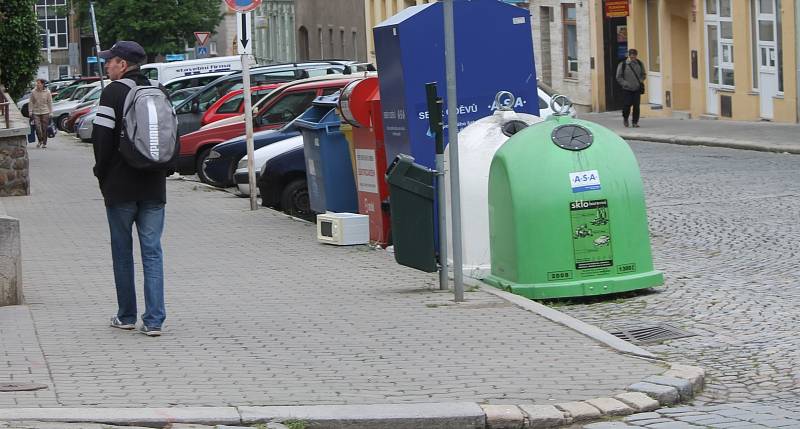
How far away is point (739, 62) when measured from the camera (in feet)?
105

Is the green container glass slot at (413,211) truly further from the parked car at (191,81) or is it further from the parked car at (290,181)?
A: the parked car at (191,81)

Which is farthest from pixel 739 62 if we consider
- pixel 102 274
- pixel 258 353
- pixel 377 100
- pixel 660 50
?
pixel 258 353

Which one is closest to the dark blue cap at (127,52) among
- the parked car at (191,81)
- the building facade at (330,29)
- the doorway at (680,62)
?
the doorway at (680,62)

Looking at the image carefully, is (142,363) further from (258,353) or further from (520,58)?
(520,58)

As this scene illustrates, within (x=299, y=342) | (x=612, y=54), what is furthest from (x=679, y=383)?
(x=612, y=54)

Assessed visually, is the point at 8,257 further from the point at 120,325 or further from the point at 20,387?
the point at 20,387

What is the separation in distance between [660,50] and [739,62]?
5.16m

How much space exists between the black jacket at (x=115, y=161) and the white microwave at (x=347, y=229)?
16.5 ft

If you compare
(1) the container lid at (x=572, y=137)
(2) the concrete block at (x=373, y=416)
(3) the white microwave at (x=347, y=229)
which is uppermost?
(1) the container lid at (x=572, y=137)

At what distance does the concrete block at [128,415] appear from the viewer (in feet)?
21.3

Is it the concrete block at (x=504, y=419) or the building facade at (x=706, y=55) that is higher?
the building facade at (x=706, y=55)

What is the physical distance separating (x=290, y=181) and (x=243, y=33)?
217 cm

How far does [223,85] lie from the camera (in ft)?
98.8

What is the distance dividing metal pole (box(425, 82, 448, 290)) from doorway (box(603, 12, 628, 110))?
30063 mm
